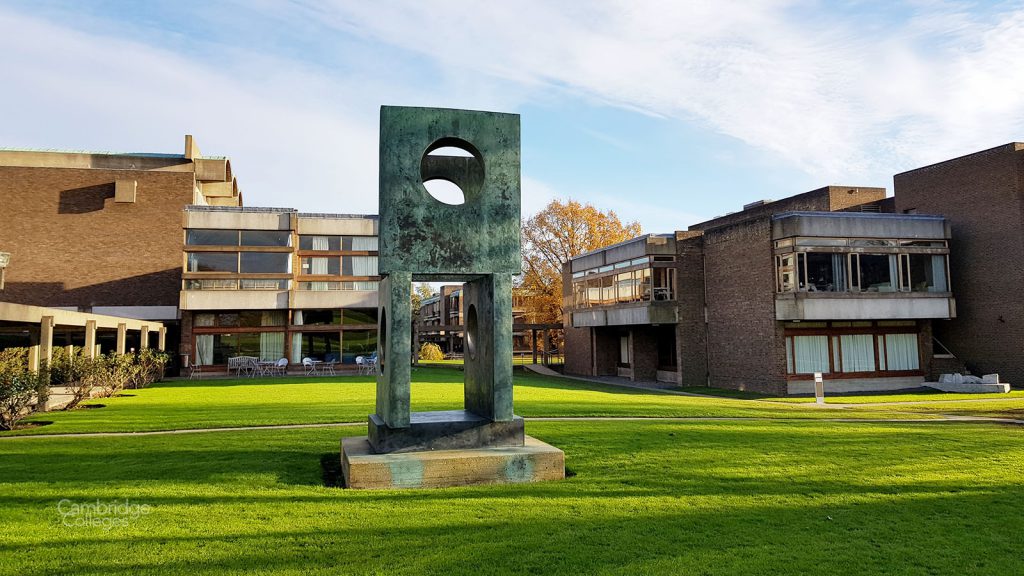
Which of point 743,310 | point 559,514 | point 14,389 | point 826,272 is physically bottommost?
point 559,514

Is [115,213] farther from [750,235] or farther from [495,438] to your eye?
[495,438]

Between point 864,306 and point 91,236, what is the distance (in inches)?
1559

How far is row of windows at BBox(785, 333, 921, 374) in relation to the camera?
26.1 m

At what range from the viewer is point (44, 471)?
8.55 m

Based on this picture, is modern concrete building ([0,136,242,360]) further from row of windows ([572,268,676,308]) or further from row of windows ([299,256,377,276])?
row of windows ([572,268,676,308])

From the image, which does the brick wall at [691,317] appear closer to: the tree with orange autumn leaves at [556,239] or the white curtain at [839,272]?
the white curtain at [839,272]

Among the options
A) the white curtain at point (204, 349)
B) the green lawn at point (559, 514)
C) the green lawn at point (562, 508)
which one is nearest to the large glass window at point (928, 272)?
the green lawn at point (562, 508)

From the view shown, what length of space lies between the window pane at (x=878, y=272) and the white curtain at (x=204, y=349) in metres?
31.7

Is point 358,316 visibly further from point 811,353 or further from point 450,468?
point 450,468

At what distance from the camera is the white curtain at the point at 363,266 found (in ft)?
120

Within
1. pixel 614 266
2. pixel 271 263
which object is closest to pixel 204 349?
pixel 271 263

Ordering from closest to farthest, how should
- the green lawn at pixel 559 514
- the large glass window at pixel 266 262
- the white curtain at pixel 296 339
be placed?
the green lawn at pixel 559 514 < the large glass window at pixel 266 262 < the white curtain at pixel 296 339

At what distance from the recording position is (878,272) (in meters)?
26.4

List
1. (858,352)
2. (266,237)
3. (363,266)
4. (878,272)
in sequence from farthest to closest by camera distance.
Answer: (363,266) → (266,237) → (858,352) → (878,272)
